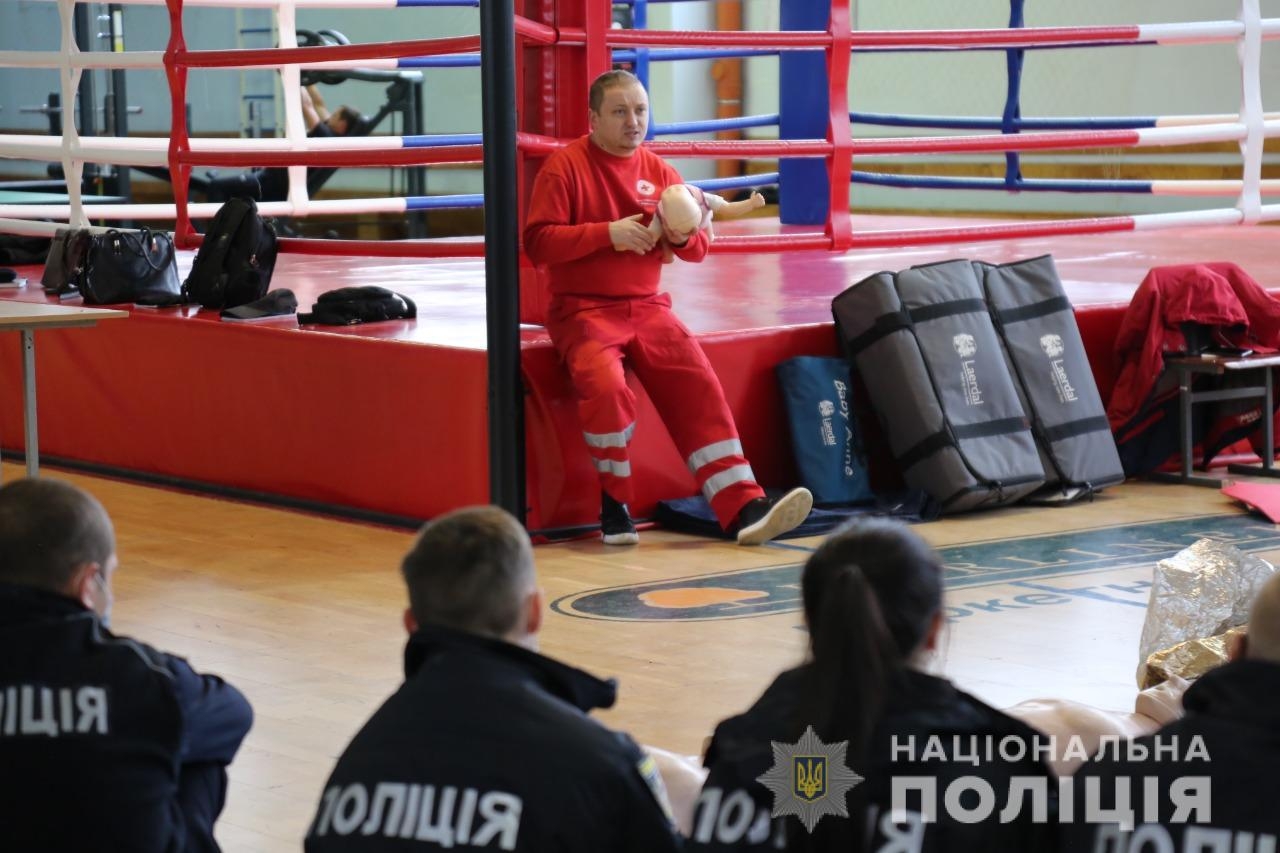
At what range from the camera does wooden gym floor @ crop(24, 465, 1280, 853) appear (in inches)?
133

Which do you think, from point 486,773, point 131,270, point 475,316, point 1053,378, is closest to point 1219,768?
point 486,773

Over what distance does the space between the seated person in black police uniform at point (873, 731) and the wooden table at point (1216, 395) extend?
398 cm

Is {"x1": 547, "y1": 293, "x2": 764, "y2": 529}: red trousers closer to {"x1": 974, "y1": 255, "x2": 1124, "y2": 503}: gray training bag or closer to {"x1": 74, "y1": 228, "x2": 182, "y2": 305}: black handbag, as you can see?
{"x1": 974, "y1": 255, "x2": 1124, "y2": 503}: gray training bag

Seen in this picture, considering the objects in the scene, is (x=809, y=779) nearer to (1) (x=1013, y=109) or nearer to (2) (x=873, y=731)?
(2) (x=873, y=731)

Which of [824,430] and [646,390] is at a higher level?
[646,390]

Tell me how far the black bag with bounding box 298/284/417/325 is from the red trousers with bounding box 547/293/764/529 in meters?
0.79

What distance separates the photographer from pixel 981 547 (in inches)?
189

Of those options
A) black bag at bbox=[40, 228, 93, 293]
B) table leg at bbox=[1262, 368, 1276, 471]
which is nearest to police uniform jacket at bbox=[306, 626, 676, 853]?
table leg at bbox=[1262, 368, 1276, 471]

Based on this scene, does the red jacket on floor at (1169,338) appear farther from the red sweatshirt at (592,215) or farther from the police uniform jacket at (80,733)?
the police uniform jacket at (80,733)

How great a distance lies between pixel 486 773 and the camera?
1669 mm

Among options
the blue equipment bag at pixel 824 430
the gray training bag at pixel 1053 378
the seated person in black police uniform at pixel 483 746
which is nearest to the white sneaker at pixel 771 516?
the blue equipment bag at pixel 824 430

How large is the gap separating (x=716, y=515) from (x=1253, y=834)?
339 centimetres

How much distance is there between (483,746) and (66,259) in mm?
5022

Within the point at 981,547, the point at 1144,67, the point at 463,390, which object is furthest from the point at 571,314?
the point at 1144,67
